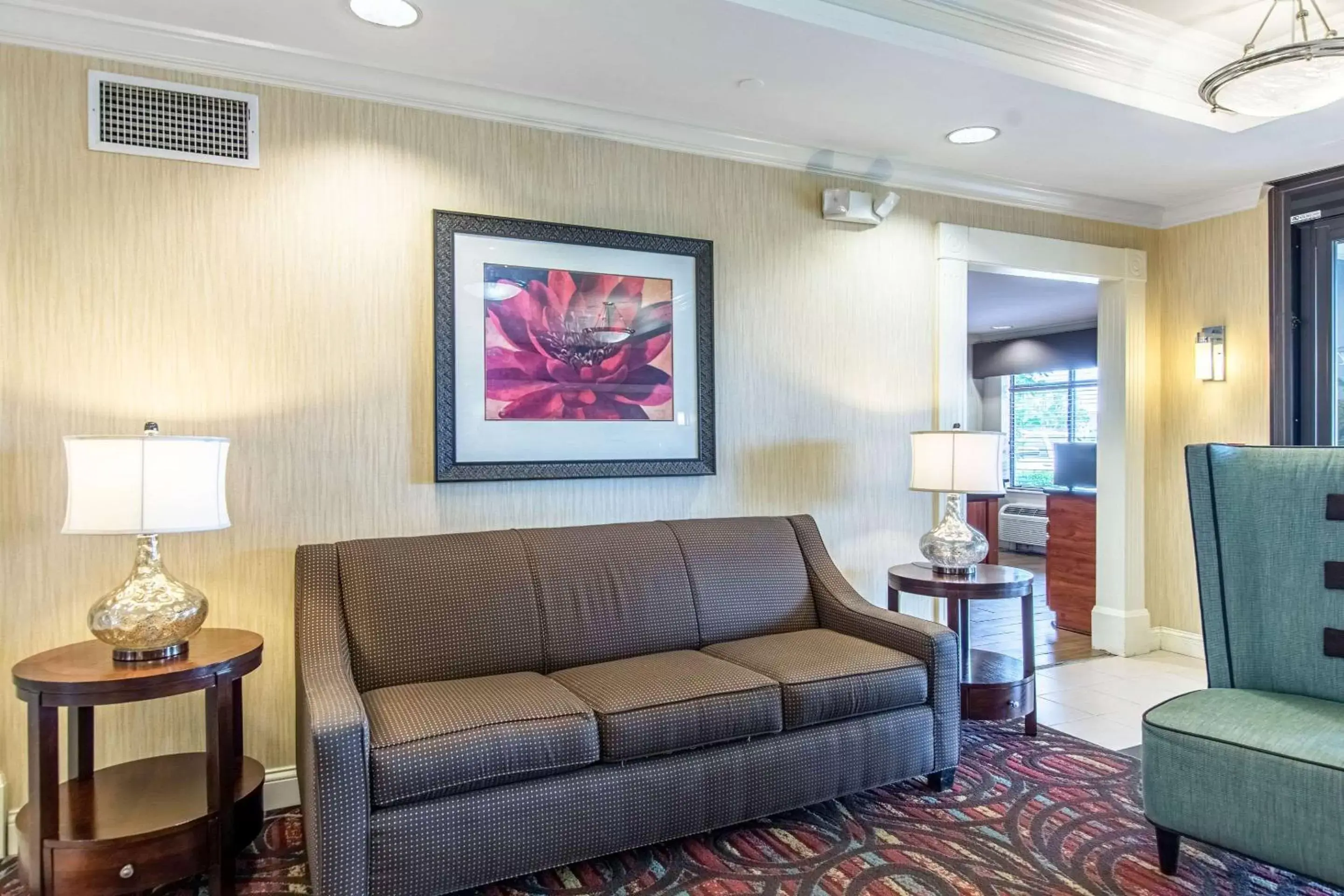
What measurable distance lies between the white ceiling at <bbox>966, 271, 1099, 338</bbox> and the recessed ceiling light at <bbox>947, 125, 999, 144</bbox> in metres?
2.06

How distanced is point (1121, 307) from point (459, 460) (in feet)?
12.3

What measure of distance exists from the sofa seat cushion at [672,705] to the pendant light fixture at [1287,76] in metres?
2.33

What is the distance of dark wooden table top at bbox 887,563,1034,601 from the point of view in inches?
124

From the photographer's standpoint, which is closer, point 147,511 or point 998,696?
point 147,511

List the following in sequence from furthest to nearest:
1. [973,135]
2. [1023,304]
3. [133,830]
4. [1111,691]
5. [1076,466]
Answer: [1076,466] → [1023,304] → [1111,691] → [973,135] → [133,830]

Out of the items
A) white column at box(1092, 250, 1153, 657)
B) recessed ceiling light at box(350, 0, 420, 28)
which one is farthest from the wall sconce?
recessed ceiling light at box(350, 0, 420, 28)

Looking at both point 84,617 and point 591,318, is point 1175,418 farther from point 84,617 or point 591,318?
point 84,617

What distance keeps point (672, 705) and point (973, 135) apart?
8.67 feet

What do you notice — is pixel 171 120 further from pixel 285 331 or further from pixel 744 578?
pixel 744 578

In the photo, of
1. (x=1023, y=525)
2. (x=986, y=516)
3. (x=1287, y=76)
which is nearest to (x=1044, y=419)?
(x=1023, y=525)

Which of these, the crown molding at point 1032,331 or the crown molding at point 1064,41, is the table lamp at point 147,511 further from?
the crown molding at point 1032,331

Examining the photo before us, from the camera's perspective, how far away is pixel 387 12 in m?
2.43

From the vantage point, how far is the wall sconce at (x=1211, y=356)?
4395 mm

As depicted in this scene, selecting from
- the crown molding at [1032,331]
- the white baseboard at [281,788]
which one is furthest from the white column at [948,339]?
the crown molding at [1032,331]
